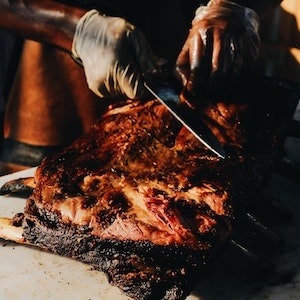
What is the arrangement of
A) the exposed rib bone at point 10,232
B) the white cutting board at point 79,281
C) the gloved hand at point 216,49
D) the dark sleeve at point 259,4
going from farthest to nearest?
the dark sleeve at point 259,4
the gloved hand at point 216,49
the exposed rib bone at point 10,232
the white cutting board at point 79,281

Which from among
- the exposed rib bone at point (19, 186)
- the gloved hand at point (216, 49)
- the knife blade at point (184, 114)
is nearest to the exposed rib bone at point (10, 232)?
the exposed rib bone at point (19, 186)

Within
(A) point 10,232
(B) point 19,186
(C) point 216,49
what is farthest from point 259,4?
(A) point 10,232

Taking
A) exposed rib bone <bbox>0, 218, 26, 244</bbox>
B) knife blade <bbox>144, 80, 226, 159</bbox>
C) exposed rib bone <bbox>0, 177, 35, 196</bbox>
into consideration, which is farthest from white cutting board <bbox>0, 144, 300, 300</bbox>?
knife blade <bbox>144, 80, 226, 159</bbox>

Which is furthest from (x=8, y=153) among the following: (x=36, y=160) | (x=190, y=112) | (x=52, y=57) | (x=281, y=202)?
(x=281, y=202)

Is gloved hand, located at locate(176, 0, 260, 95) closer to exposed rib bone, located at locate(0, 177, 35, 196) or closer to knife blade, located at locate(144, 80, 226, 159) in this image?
knife blade, located at locate(144, 80, 226, 159)

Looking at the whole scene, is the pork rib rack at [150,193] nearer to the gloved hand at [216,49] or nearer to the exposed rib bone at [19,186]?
the gloved hand at [216,49]

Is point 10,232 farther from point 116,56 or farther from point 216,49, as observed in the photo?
point 216,49
